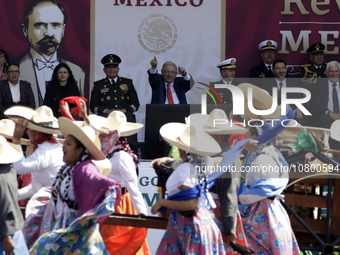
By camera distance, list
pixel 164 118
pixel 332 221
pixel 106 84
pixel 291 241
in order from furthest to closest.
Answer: pixel 106 84, pixel 164 118, pixel 332 221, pixel 291 241

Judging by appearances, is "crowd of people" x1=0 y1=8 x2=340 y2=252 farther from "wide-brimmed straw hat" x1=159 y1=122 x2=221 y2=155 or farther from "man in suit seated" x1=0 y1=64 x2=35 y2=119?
"man in suit seated" x1=0 y1=64 x2=35 y2=119

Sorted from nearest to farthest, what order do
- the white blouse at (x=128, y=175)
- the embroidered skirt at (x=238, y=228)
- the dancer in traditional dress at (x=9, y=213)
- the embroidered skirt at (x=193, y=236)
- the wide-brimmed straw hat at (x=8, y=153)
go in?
the dancer in traditional dress at (x=9, y=213), the wide-brimmed straw hat at (x=8, y=153), the embroidered skirt at (x=193, y=236), the embroidered skirt at (x=238, y=228), the white blouse at (x=128, y=175)

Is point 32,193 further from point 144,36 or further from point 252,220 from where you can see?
point 144,36

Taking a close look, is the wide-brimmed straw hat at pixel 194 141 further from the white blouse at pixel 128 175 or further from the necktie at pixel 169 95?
the necktie at pixel 169 95

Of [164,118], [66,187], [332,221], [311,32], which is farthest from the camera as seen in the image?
[311,32]

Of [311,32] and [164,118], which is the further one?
[311,32]

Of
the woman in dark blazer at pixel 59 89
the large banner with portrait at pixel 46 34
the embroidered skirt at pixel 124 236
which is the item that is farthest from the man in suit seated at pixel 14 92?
the embroidered skirt at pixel 124 236

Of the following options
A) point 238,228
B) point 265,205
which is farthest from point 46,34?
point 238,228

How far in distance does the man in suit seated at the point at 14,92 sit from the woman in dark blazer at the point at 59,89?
387 mm

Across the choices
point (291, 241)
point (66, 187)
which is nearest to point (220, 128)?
point (291, 241)

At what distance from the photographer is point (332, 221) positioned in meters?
4.06

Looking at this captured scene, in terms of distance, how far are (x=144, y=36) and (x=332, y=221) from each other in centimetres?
585

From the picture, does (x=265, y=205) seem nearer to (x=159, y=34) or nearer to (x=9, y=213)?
(x=9, y=213)

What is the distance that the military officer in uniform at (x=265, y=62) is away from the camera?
8094 millimetres
